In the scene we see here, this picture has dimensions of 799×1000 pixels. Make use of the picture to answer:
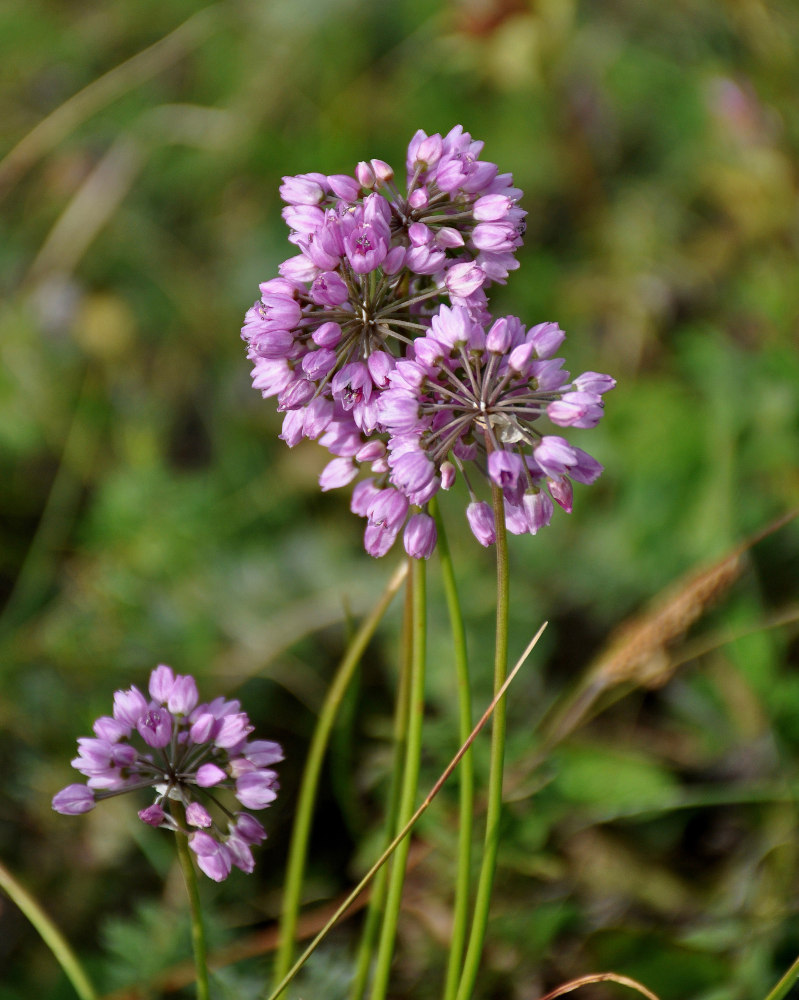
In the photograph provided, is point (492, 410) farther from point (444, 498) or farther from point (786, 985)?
point (444, 498)

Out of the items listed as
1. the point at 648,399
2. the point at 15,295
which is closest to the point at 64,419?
the point at 15,295

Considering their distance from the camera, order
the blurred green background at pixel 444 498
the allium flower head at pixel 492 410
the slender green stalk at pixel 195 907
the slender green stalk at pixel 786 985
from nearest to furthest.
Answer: the allium flower head at pixel 492 410, the slender green stalk at pixel 195 907, the slender green stalk at pixel 786 985, the blurred green background at pixel 444 498

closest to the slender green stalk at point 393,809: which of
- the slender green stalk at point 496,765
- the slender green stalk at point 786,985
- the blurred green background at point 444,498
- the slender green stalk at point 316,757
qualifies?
the slender green stalk at point 316,757

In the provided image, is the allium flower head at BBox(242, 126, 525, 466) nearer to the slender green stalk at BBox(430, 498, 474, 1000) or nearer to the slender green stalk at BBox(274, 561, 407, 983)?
the slender green stalk at BBox(430, 498, 474, 1000)

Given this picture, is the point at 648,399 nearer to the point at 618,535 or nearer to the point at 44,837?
the point at 618,535

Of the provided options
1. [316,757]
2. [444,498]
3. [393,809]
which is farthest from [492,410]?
[444,498]

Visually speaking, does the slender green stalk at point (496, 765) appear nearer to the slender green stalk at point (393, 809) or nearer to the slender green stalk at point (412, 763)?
the slender green stalk at point (412, 763)

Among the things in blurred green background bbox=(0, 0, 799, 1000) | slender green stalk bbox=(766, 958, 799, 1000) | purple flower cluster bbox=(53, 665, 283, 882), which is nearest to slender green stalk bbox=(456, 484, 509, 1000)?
purple flower cluster bbox=(53, 665, 283, 882)
